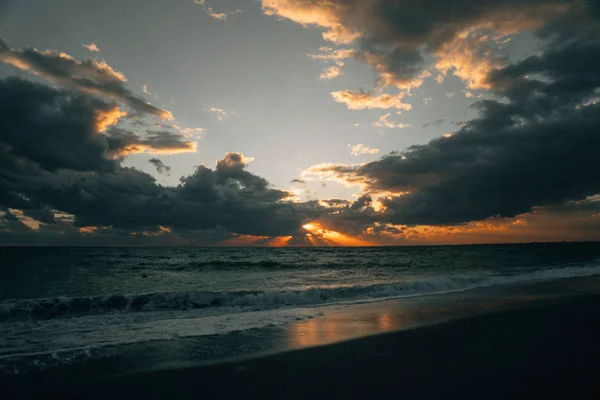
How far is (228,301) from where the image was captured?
56.5 feet

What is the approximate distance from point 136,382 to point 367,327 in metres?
6.73

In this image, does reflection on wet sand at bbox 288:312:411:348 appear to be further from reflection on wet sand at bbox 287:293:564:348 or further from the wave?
the wave

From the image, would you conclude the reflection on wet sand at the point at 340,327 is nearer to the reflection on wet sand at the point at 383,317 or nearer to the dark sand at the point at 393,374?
the reflection on wet sand at the point at 383,317

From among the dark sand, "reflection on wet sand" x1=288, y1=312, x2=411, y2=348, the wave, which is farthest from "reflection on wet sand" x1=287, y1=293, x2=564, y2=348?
the wave

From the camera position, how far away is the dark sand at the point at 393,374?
5207mm

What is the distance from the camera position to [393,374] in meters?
6.01

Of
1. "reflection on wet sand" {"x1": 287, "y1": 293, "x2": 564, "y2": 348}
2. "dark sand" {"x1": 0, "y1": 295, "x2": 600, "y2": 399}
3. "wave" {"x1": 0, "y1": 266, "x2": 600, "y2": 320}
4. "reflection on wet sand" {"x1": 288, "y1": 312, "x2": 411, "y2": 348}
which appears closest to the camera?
"dark sand" {"x1": 0, "y1": 295, "x2": 600, "y2": 399}

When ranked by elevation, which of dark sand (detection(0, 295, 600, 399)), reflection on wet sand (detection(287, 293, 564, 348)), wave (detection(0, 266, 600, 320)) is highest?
dark sand (detection(0, 295, 600, 399))

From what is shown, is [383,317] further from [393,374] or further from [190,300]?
[190,300]

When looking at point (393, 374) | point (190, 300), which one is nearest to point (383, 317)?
point (393, 374)

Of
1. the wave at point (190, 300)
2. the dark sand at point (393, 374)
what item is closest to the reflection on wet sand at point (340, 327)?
the dark sand at point (393, 374)

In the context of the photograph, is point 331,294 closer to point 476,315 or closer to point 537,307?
point 476,315

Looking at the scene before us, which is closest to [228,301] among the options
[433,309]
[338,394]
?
[433,309]

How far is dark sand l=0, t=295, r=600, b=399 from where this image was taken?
17.1 feet
